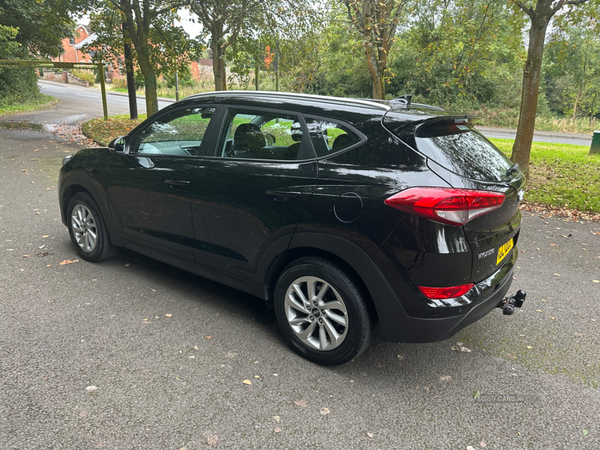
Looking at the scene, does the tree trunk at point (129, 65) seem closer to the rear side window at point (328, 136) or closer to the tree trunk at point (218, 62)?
the tree trunk at point (218, 62)

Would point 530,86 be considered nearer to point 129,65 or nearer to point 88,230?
point 88,230

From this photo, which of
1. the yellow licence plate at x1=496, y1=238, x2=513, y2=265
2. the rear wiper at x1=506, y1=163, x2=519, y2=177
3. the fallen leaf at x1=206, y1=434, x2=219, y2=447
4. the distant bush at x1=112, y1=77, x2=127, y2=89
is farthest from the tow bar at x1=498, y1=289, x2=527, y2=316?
the distant bush at x1=112, y1=77, x2=127, y2=89

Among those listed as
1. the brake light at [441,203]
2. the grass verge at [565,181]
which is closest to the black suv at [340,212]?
the brake light at [441,203]

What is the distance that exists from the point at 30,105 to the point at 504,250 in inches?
1059

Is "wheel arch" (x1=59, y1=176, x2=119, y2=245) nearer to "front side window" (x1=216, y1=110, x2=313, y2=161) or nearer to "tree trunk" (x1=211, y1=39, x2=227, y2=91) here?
"front side window" (x1=216, y1=110, x2=313, y2=161)

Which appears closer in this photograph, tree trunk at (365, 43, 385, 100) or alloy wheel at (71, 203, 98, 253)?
alloy wheel at (71, 203, 98, 253)

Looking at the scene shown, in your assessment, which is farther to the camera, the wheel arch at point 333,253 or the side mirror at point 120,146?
the side mirror at point 120,146

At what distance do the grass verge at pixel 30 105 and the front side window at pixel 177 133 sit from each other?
68.2 feet

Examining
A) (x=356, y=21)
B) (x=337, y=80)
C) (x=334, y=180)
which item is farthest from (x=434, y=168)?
(x=337, y=80)

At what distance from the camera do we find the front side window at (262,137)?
10.6 feet

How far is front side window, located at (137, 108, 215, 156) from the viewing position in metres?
3.84

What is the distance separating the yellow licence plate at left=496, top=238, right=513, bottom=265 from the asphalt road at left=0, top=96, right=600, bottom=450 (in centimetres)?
80

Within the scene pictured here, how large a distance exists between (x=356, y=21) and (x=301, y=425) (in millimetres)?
10440

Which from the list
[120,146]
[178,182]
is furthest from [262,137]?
[120,146]
